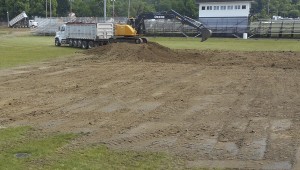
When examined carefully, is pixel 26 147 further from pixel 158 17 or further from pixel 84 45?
pixel 84 45

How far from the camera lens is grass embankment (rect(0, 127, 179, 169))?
7262mm

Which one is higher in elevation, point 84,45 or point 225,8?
point 225,8

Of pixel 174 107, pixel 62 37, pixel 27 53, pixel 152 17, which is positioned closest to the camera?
pixel 174 107

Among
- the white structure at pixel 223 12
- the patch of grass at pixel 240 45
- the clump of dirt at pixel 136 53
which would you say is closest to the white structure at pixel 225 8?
the white structure at pixel 223 12

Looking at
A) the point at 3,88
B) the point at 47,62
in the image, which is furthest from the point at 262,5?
the point at 3,88

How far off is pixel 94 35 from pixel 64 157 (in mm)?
31057

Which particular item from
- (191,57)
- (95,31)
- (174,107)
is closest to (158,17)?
(95,31)

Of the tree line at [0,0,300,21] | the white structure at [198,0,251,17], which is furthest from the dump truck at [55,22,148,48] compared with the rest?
the tree line at [0,0,300,21]

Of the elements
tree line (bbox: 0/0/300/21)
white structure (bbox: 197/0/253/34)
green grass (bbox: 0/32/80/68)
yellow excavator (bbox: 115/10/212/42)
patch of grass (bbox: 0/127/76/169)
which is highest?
tree line (bbox: 0/0/300/21)

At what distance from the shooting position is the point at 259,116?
1111 cm

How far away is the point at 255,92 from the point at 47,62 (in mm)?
15334

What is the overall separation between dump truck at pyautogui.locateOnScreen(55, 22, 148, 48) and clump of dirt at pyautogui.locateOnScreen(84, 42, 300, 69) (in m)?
3.04

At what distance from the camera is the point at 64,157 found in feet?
25.4

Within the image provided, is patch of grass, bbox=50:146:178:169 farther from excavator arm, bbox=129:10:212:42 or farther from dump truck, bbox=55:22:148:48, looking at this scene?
excavator arm, bbox=129:10:212:42
